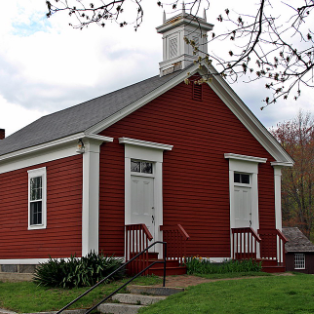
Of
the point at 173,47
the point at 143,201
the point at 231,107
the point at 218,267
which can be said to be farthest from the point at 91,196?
the point at 173,47

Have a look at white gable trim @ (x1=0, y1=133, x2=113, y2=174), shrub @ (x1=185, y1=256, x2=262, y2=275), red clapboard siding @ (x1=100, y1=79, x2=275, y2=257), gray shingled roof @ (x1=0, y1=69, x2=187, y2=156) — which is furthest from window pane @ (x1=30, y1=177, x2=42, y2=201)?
shrub @ (x1=185, y1=256, x2=262, y2=275)

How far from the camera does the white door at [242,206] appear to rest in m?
16.7

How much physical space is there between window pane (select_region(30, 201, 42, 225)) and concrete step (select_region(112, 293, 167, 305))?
4.88m

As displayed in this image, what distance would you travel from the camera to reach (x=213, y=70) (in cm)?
1691

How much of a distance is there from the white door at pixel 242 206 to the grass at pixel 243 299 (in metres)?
5.90

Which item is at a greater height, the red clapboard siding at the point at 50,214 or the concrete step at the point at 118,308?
the red clapboard siding at the point at 50,214

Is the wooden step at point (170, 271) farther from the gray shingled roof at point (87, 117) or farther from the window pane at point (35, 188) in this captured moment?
the window pane at point (35, 188)

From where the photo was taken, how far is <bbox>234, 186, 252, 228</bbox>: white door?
16688mm

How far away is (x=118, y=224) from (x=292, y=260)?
22778 millimetres

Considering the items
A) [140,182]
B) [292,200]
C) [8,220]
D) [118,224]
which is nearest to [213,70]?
[140,182]

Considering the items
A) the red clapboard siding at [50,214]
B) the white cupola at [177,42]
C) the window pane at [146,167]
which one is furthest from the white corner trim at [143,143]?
the white cupola at [177,42]

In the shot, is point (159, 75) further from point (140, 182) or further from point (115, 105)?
point (140, 182)

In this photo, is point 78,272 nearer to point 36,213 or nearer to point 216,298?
point 36,213

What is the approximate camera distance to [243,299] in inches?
360
